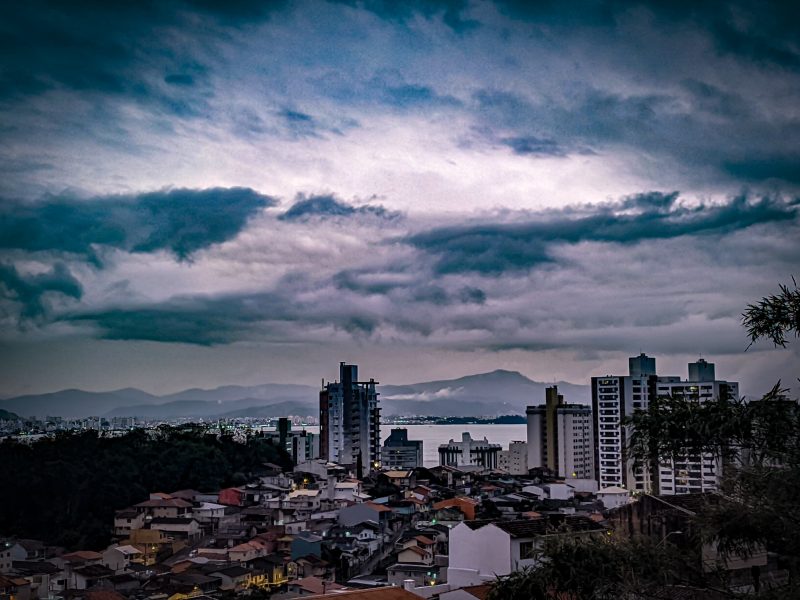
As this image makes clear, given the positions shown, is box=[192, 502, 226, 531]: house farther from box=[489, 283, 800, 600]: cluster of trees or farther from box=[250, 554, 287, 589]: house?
box=[489, 283, 800, 600]: cluster of trees

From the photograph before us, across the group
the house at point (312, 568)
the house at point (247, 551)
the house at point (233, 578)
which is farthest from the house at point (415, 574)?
the house at point (247, 551)

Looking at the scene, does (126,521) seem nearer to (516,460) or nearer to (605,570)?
(605,570)

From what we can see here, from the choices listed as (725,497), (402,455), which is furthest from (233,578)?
(402,455)

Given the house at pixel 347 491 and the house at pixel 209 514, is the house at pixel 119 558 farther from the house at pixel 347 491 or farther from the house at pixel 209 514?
the house at pixel 347 491

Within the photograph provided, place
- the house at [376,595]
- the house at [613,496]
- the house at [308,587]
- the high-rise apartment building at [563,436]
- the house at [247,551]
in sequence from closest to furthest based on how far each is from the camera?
the house at [376,595]
the house at [308,587]
the house at [247,551]
the house at [613,496]
the high-rise apartment building at [563,436]

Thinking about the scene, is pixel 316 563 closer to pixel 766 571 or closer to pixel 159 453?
pixel 766 571

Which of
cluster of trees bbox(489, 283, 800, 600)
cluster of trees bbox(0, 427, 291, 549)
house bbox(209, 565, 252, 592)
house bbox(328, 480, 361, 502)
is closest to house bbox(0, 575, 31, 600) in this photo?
house bbox(209, 565, 252, 592)
